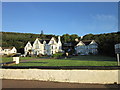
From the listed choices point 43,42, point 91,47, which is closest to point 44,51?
point 43,42

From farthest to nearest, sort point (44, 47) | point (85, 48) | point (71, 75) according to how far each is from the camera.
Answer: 1. point (85, 48)
2. point (44, 47)
3. point (71, 75)

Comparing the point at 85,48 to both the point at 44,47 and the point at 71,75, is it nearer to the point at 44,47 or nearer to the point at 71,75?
the point at 44,47

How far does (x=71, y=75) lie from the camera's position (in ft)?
24.3

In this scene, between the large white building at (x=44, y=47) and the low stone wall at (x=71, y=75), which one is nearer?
the low stone wall at (x=71, y=75)

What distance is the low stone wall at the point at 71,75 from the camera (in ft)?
23.1

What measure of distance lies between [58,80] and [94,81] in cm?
214

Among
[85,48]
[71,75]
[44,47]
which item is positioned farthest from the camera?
[85,48]

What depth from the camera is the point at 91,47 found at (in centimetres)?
5809

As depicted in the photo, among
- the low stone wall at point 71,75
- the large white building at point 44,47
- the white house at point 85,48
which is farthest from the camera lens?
the white house at point 85,48

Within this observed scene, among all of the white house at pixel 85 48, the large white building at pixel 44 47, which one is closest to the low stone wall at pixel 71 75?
the large white building at pixel 44 47

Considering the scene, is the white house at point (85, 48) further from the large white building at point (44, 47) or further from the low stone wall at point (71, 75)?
the low stone wall at point (71, 75)

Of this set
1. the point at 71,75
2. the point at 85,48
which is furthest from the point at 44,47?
the point at 71,75

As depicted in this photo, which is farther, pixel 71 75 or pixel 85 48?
pixel 85 48

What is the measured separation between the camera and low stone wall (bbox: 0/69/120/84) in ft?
23.1
